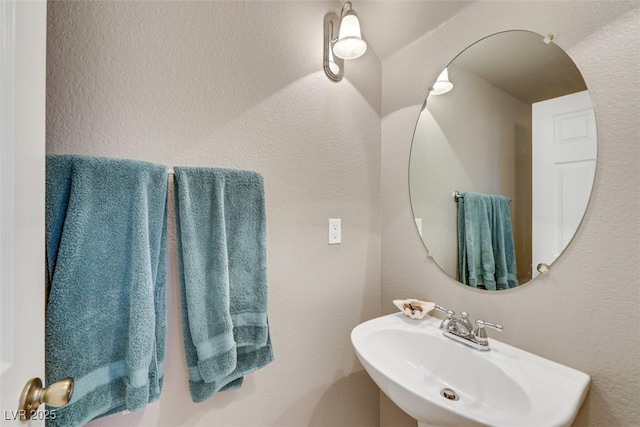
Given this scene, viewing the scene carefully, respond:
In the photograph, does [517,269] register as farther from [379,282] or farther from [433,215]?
[379,282]

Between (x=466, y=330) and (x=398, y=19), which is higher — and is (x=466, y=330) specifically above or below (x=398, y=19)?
below

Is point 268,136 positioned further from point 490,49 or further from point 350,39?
point 490,49


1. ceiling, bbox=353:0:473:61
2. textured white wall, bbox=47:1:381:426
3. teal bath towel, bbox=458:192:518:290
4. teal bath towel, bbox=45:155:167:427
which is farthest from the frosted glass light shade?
teal bath towel, bbox=45:155:167:427

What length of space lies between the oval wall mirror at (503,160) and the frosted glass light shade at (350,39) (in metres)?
0.39

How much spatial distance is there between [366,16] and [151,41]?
958 millimetres

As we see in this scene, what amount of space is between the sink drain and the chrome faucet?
0.17 m

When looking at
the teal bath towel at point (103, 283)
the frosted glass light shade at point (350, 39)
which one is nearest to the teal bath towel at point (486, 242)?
the frosted glass light shade at point (350, 39)

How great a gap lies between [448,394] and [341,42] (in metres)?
1.36

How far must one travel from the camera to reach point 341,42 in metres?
1.07

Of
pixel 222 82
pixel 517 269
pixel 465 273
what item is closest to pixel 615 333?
pixel 517 269

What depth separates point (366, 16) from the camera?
1269mm
